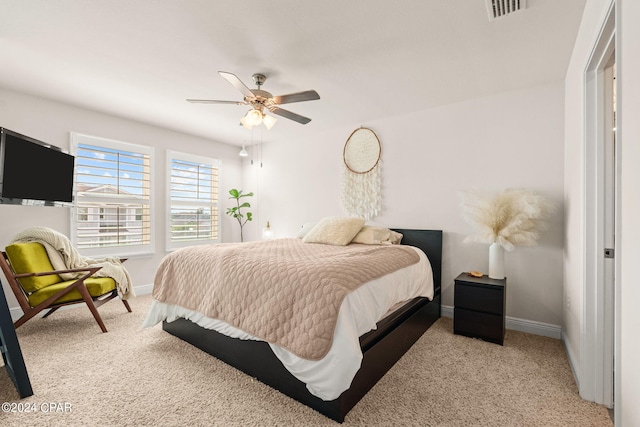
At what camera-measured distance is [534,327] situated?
2.84m

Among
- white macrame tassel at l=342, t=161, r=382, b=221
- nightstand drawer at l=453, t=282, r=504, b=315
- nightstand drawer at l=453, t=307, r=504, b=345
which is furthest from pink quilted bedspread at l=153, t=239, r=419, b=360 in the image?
white macrame tassel at l=342, t=161, r=382, b=221

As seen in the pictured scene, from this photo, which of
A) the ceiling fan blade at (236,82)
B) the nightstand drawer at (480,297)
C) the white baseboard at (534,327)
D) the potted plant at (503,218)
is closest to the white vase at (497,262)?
the potted plant at (503,218)

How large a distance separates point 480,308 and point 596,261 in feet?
3.55

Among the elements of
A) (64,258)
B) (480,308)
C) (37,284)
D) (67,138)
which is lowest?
(480,308)

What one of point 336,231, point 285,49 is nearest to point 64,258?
point 336,231

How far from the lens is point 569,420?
1.59m

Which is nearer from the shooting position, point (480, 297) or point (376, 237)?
point (480, 297)

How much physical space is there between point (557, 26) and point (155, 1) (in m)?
2.66

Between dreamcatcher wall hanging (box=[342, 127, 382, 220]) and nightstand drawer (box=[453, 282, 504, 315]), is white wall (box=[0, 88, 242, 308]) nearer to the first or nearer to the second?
dreamcatcher wall hanging (box=[342, 127, 382, 220])

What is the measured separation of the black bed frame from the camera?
5.48 feet

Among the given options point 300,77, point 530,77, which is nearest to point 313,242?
point 300,77

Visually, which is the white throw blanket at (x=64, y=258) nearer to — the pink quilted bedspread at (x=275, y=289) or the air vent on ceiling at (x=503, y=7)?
the pink quilted bedspread at (x=275, y=289)

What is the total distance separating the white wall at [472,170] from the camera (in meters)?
2.80

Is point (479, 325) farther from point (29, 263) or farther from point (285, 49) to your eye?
point (29, 263)
